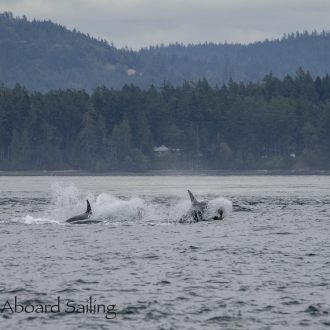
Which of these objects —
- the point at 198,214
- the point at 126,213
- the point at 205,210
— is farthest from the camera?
the point at 126,213

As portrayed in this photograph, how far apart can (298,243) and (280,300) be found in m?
16.4

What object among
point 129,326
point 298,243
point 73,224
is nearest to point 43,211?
point 73,224

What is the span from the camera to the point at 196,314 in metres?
30.4

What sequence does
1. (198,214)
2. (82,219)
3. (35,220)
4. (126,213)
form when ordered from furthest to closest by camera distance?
(126,213) < (35,220) < (198,214) < (82,219)

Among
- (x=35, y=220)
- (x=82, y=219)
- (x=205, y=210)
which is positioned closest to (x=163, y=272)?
(x=82, y=219)

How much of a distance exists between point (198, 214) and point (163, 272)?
24.1m

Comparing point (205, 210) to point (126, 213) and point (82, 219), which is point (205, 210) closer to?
point (126, 213)

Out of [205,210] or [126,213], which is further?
[126,213]

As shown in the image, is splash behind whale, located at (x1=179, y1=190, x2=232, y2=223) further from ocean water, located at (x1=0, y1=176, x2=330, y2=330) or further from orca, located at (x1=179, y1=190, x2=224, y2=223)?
ocean water, located at (x1=0, y1=176, x2=330, y2=330)

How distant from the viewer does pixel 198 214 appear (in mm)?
62188

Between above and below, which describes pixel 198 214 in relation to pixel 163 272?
above

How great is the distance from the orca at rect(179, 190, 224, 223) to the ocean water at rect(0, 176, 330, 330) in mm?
786

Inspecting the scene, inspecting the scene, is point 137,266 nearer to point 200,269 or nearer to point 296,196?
point 200,269

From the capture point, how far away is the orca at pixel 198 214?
202ft
